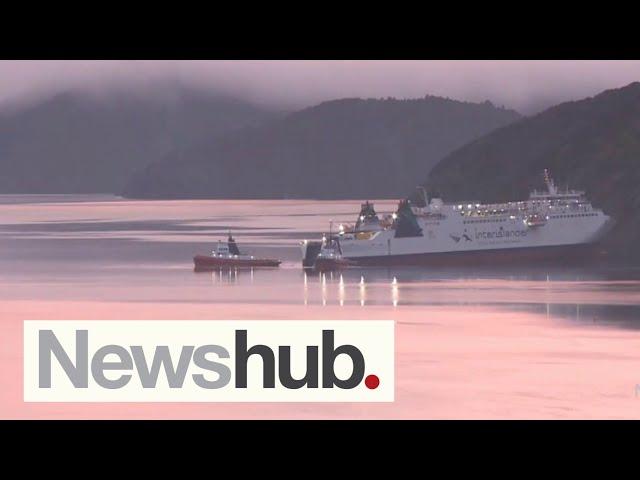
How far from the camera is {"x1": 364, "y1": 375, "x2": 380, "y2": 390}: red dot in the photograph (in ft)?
60.5

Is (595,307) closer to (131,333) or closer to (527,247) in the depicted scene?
(131,333)

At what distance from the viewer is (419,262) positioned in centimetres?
4988

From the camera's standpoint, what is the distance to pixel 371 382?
61.1ft

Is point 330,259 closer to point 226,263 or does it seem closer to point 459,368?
point 226,263

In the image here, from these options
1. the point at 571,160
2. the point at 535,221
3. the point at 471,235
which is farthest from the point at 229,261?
the point at 571,160

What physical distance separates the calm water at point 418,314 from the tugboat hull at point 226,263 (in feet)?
2.20

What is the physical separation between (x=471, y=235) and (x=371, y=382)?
33545 millimetres

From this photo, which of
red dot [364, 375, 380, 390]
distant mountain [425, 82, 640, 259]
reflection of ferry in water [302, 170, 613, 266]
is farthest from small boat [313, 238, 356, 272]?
red dot [364, 375, 380, 390]

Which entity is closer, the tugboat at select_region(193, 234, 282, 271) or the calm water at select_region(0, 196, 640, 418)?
the calm water at select_region(0, 196, 640, 418)

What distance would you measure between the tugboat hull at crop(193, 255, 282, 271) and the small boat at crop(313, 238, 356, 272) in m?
1.80

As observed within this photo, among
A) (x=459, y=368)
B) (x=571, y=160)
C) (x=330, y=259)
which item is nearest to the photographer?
(x=459, y=368)

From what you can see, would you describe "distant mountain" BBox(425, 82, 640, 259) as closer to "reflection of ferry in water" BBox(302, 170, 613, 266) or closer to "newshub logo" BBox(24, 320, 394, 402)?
"reflection of ferry in water" BBox(302, 170, 613, 266)
